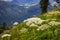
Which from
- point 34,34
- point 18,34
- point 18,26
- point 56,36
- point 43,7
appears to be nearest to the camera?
point 56,36

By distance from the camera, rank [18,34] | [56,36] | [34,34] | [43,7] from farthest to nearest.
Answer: [43,7]
[18,34]
[34,34]
[56,36]

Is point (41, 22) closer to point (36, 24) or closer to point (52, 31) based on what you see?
point (36, 24)

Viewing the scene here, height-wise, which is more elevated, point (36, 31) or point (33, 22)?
point (33, 22)

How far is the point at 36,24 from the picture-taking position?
8359 mm

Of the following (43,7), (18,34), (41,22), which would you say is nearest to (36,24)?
(41,22)

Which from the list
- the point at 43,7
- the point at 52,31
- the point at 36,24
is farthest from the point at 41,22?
the point at 43,7

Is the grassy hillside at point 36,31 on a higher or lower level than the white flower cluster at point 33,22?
lower

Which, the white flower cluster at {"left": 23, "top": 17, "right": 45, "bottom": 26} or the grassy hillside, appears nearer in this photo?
the grassy hillside

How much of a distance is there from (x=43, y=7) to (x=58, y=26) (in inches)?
611

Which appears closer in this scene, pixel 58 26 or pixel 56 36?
pixel 56 36

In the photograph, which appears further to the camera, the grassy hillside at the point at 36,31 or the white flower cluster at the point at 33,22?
the white flower cluster at the point at 33,22

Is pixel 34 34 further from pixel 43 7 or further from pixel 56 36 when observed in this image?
pixel 43 7

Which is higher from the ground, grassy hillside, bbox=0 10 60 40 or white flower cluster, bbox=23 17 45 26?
white flower cluster, bbox=23 17 45 26

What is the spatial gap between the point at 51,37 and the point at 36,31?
896 millimetres
